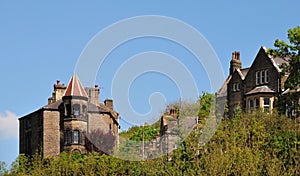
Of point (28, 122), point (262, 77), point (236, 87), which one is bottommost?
point (28, 122)

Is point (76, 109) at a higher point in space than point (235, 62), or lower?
lower

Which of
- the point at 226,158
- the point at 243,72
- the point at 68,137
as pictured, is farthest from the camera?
the point at 68,137

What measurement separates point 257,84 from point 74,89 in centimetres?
2332

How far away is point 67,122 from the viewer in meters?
91.0

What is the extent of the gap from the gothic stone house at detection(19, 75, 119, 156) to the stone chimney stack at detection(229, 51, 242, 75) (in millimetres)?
17471

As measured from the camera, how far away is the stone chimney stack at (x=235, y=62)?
81881 mm

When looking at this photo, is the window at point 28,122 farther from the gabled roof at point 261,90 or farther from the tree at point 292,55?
the tree at point 292,55

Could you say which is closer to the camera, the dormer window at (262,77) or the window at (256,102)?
the window at (256,102)

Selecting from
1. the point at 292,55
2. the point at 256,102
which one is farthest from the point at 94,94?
the point at 292,55

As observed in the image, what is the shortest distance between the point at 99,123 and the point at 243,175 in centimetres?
4921

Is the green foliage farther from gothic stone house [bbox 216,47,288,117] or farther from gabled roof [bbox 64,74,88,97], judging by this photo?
gabled roof [bbox 64,74,88,97]

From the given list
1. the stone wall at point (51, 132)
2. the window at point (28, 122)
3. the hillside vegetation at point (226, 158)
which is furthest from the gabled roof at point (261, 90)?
the window at point (28, 122)

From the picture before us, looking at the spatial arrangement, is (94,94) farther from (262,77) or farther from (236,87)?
(262,77)

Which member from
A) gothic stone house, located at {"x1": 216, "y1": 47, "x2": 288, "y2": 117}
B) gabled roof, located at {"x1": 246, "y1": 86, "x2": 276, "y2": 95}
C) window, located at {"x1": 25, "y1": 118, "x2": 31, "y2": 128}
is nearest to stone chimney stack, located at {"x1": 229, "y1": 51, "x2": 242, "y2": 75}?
gothic stone house, located at {"x1": 216, "y1": 47, "x2": 288, "y2": 117}
